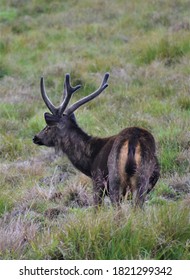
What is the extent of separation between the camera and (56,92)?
10938 mm

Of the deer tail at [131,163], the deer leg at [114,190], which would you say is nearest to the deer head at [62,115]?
the deer leg at [114,190]

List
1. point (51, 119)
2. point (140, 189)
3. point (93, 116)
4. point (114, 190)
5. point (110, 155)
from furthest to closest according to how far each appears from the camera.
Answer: point (93, 116) → point (51, 119) → point (110, 155) → point (114, 190) → point (140, 189)

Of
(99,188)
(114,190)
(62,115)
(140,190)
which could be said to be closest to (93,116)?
(62,115)

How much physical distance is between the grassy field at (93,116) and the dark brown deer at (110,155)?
0.97ft

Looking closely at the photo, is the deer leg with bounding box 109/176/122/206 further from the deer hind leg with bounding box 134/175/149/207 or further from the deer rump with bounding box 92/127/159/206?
the deer hind leg with bounding box 134/175/149/207

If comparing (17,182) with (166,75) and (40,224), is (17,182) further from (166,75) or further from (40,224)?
(166,75)

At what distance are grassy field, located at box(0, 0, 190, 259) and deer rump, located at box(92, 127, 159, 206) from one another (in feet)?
0.95

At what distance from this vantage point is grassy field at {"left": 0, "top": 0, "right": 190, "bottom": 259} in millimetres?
4234

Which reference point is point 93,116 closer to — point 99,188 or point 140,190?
point 99,188

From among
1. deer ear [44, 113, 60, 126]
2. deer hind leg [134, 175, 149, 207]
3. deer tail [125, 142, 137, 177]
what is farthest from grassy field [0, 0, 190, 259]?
deer ear [44, 113, 60, 126]

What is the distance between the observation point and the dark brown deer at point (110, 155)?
200 inches

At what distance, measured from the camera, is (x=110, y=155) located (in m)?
5.45

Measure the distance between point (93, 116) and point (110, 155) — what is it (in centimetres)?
378

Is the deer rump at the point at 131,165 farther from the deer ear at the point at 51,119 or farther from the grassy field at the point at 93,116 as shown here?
the deer ear at the point at 51,119
